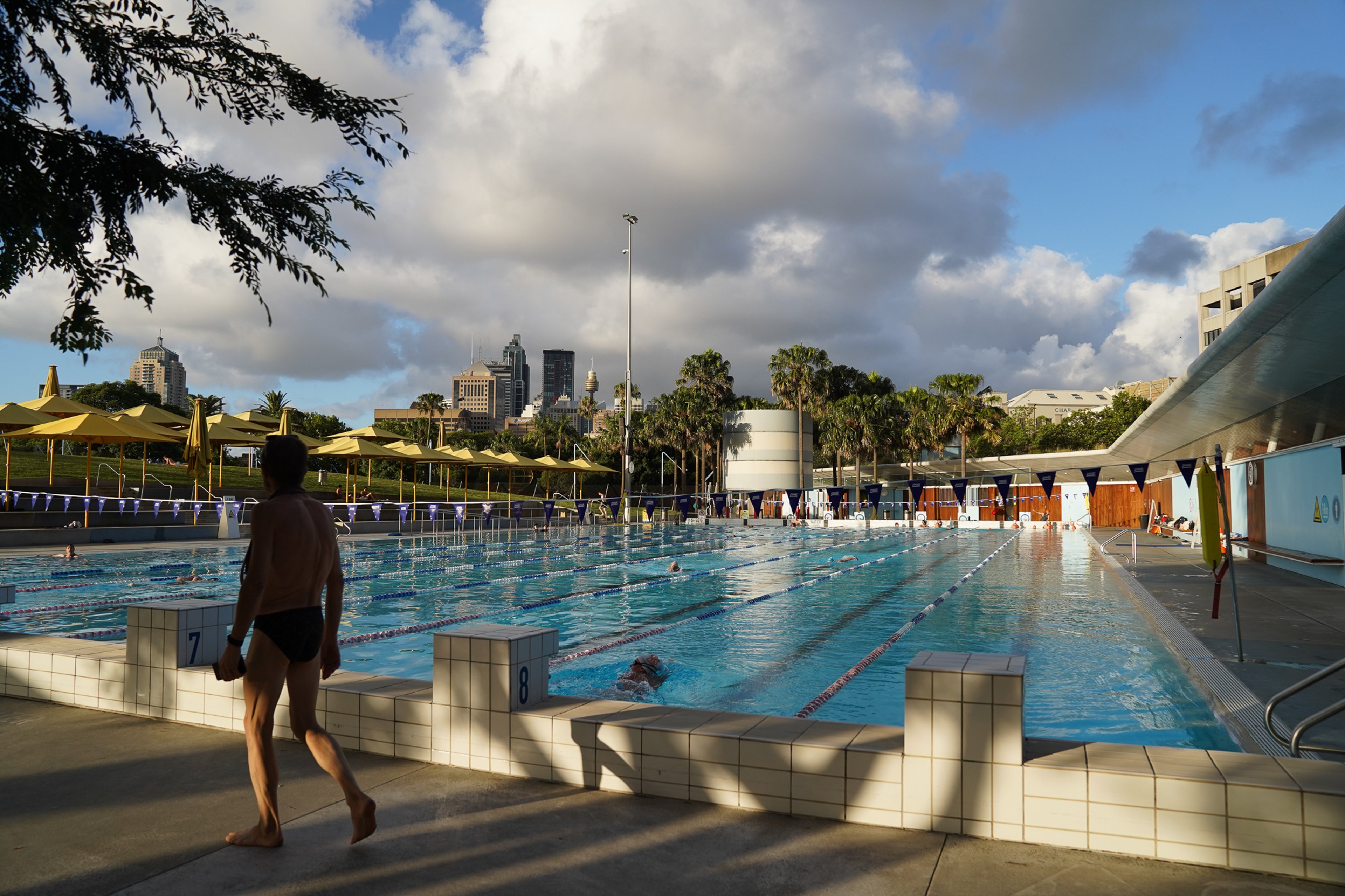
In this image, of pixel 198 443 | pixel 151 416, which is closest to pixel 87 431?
pixel 198 443

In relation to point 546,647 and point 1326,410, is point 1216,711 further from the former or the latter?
point 1326,410

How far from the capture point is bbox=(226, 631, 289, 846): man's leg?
3045mm

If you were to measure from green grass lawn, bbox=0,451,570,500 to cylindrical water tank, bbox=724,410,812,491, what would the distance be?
647 inches

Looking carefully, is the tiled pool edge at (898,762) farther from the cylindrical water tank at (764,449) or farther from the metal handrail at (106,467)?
the cylindrical water tank at (764,449)

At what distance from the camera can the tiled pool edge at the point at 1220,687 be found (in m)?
4.63

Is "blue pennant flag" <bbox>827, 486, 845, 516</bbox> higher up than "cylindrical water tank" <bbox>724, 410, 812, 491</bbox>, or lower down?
lower down

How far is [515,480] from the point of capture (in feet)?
234

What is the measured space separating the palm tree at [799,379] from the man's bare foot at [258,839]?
5739 centimetres

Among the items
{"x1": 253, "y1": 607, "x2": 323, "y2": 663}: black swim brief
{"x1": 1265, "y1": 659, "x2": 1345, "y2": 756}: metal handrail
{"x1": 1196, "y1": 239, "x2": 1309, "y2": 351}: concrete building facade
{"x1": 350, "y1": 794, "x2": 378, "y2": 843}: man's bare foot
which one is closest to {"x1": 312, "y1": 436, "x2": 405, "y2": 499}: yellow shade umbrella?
{"x1": 253, "y1": 607, "x2": 323, "y2": 663}: black swim brief

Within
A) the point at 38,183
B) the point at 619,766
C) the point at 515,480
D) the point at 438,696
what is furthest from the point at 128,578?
the point at 515,480

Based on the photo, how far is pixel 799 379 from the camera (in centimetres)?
5947

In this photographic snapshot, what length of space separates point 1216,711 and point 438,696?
16.8 ft

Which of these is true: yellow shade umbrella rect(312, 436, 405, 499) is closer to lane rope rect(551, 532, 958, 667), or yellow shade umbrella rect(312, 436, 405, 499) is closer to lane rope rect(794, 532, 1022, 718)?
lane rope rect(551, 532, 958, 667)

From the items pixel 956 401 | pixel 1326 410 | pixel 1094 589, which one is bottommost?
pixel 1094 589
